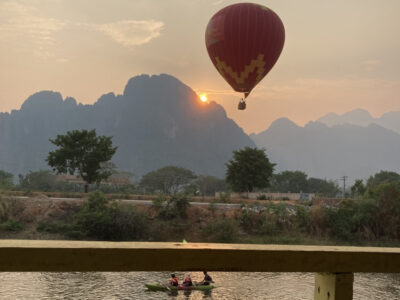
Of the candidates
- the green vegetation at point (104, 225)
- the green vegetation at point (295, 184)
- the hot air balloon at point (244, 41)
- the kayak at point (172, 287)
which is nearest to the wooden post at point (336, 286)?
the kayak at point (172, 287)

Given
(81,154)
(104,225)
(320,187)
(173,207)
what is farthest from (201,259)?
(320,187)

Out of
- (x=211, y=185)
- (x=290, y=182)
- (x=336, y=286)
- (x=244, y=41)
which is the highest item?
(x=244, y=41)

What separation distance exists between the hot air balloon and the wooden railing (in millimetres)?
19092

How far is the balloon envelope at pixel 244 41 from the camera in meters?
20.3

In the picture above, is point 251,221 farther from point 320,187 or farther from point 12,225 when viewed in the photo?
point 320,187

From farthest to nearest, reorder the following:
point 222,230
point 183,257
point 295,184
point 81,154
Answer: point 295,184 < point 81,154 < point 222,230 < point 183,257

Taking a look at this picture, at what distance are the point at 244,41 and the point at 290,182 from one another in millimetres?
100664

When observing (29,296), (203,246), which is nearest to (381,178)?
(29,296)

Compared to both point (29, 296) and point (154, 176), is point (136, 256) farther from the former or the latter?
point (154, 176)

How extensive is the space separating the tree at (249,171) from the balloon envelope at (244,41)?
120ft

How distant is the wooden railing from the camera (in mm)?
2080

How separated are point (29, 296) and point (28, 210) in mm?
20528

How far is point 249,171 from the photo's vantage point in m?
58.1

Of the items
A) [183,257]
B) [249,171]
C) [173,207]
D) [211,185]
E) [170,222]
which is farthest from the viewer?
[211,185]
